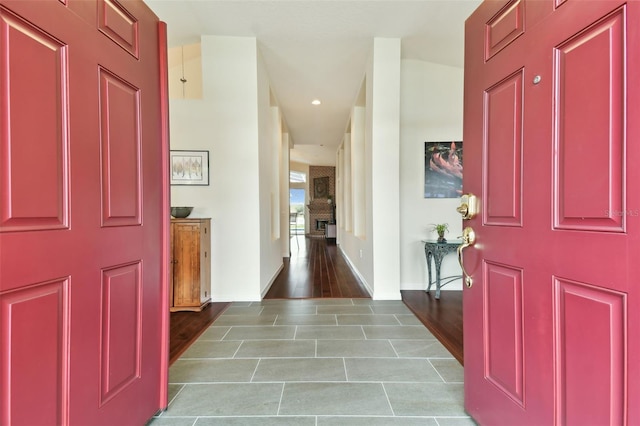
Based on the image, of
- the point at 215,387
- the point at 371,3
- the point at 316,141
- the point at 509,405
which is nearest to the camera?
the point at 509,405

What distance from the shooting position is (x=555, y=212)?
90cm

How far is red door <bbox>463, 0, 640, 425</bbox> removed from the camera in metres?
0.72

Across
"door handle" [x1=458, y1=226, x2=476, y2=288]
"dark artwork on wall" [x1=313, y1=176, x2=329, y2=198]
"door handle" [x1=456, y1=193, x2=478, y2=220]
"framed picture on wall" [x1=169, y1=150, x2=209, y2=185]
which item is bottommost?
"door handle" [x1=458, y1=226, x2=476, y2=288]

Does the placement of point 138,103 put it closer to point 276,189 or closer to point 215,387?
point 215,387

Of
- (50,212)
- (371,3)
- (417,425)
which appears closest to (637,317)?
(417,425)

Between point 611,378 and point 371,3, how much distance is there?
10.3 ft

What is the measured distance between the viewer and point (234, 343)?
219 cm

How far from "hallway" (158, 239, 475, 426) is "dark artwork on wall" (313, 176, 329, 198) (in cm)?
1034

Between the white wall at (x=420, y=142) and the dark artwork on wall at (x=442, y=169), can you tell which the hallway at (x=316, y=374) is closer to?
the white wall at (x=420, y=142)

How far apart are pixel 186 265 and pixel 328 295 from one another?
1654 mm

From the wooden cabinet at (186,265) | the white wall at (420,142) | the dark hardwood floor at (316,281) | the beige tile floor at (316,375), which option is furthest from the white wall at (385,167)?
the wooden cabinet at (186,265)

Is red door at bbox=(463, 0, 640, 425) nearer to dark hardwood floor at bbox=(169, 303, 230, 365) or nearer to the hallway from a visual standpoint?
the hallway

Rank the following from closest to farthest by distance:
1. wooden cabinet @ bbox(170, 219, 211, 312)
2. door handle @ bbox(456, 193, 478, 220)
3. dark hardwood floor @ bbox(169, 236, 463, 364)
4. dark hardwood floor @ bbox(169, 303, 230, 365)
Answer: door handle @ bbox(456, 193, 478, 220)
dark hardwood floor @ bbox(169, 303, 230, 365)
dark hardwood floor @ bbox(169, 236, 463, 364)
wooden cabinet @ bbox(170, 219, 211, 312)

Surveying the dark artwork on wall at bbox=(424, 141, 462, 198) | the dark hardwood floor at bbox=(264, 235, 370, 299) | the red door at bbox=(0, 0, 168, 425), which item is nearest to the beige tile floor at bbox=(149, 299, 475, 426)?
the red door at bbox=(0, 0, 168, 425)
